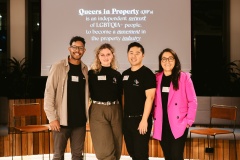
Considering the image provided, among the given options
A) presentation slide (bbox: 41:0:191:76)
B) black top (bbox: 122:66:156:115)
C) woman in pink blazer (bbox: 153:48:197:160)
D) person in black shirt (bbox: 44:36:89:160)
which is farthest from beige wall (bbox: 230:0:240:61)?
person in black shirt (bbox: 44:36:89:160)

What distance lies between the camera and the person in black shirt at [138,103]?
3403 mm

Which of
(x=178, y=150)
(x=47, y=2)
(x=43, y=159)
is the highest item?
(x=47, y=2)

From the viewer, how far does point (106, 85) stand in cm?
352

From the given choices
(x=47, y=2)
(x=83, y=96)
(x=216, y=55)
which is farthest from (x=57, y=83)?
(x=216, y=55)

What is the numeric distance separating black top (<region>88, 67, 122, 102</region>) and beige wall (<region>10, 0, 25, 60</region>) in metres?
3.60

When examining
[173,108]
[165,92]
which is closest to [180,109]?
[173,108]

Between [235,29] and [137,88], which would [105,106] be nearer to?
[137,88]

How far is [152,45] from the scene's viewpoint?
6285 millimetres

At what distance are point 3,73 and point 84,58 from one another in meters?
1.41

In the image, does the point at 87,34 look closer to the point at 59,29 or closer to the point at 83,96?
the point at 59,29

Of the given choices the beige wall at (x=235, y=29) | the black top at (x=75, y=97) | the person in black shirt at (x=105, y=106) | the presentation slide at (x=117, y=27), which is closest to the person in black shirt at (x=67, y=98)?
the black top at (x=75, y=97)

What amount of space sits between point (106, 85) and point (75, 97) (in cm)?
35

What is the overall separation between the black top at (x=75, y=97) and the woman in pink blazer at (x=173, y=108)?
76 centimetres

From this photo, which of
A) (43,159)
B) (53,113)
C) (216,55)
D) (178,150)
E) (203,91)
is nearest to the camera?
(178,150)
